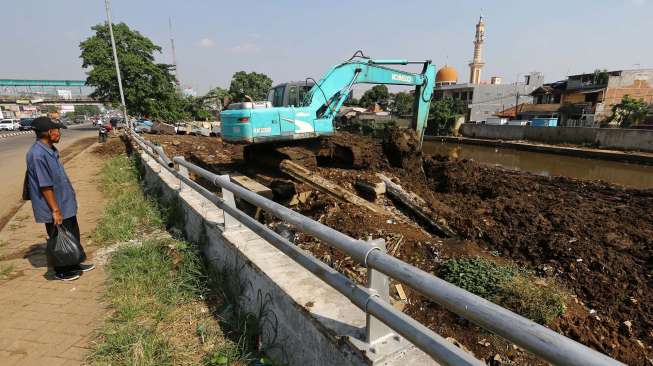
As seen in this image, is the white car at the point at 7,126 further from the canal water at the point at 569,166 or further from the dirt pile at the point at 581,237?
the dirt pile at the point at 581,237

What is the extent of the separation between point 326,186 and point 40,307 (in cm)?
470

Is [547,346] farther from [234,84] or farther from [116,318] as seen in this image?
[234,84]

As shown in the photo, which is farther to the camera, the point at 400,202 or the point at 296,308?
the point at 400,202

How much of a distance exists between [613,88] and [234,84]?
5496 cm

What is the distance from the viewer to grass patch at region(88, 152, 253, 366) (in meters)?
2.44

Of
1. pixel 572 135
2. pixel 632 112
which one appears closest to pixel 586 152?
pixel 572 135

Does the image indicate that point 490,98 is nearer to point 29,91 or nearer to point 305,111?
point 305,111

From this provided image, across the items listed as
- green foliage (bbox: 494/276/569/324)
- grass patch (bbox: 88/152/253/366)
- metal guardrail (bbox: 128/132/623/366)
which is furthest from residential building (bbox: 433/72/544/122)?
metal guardrail (bbox: 128/132/623/366)

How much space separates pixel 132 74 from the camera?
101ft

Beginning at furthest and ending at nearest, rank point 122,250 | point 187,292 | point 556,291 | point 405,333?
point 122,250 < point 556,291 < point 187,292 < point 405,333

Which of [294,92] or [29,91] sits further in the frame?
[29,91]

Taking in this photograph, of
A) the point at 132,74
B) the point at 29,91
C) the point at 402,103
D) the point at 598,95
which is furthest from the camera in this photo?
the point at 29,91

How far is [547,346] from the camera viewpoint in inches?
35.1

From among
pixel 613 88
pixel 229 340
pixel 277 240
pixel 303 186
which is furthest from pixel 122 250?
pixel 613 88
